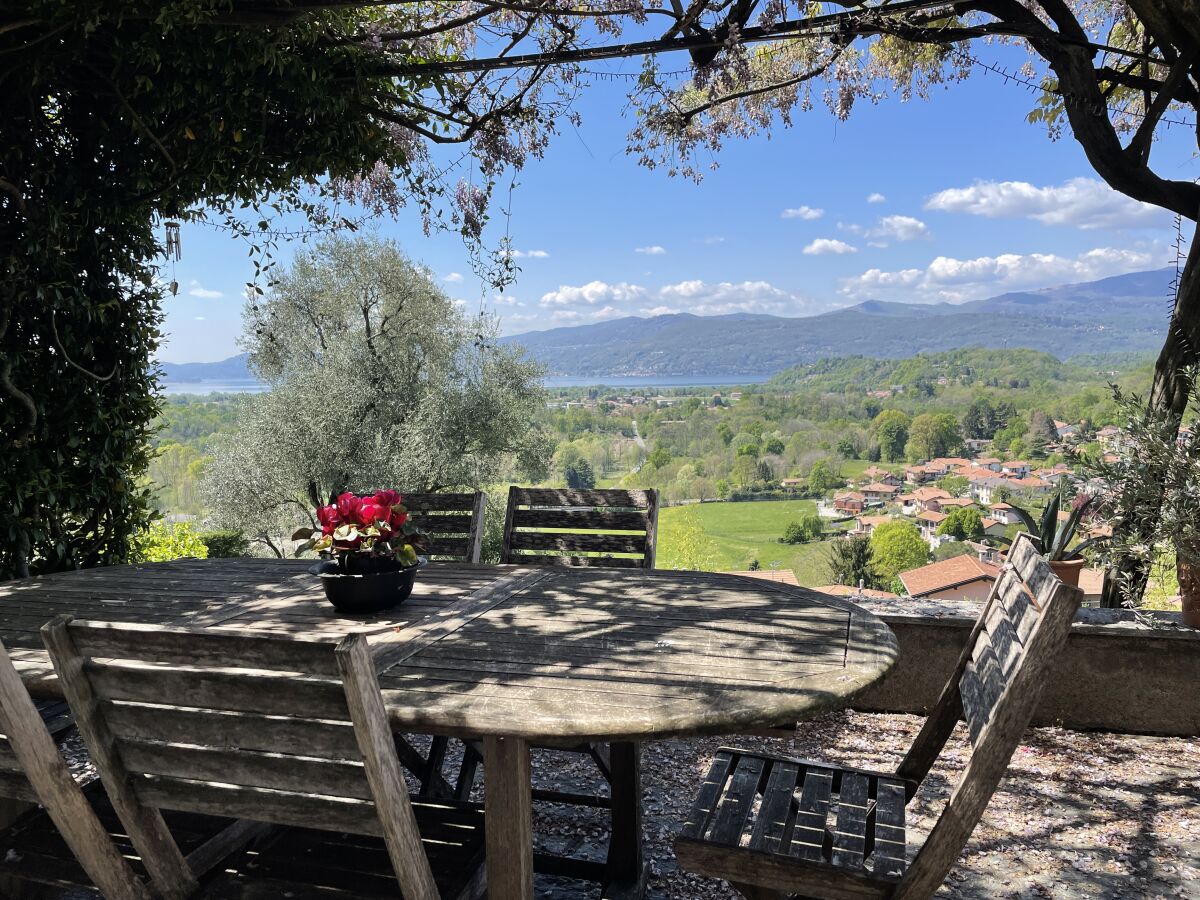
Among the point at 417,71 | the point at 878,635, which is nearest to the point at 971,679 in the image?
the point at 878,635

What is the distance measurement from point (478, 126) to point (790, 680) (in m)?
4.17

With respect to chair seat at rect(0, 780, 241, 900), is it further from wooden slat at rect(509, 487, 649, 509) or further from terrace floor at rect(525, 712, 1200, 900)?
wooden slat at rect(509, 487, 649, 509)

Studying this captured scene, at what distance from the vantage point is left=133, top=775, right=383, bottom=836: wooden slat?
130cm

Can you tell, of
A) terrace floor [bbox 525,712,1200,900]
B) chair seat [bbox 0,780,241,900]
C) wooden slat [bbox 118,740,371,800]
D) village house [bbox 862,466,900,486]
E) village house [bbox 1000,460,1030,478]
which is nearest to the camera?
wooden slat [bbox 118,740,371,800]

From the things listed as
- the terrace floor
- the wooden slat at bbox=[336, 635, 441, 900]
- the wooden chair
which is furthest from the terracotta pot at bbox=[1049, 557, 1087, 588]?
the wooden slat at bbox=[336, 635, 441, 900]

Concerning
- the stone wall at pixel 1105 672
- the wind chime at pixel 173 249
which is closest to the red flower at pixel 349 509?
the stone wall at pixel 1105 672

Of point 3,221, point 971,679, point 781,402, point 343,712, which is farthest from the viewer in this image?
point 781,402

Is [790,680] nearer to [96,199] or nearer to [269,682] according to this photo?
[269,682]

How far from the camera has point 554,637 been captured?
1959 millimetres

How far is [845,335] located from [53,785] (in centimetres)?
2381

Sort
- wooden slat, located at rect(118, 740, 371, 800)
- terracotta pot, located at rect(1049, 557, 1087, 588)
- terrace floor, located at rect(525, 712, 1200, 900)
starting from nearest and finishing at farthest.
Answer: wooden slat, located at rect(118, 740, 371, 800) → terrace floor, located at rect(525, 712, 1200, 900) → terracotta pot, located at rect(1049, 557, 1087, 588)

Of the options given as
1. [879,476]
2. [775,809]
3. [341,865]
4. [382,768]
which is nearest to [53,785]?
[341,865]

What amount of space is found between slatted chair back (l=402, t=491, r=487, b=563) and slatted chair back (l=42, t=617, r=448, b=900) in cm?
186

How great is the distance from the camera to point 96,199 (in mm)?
3666
